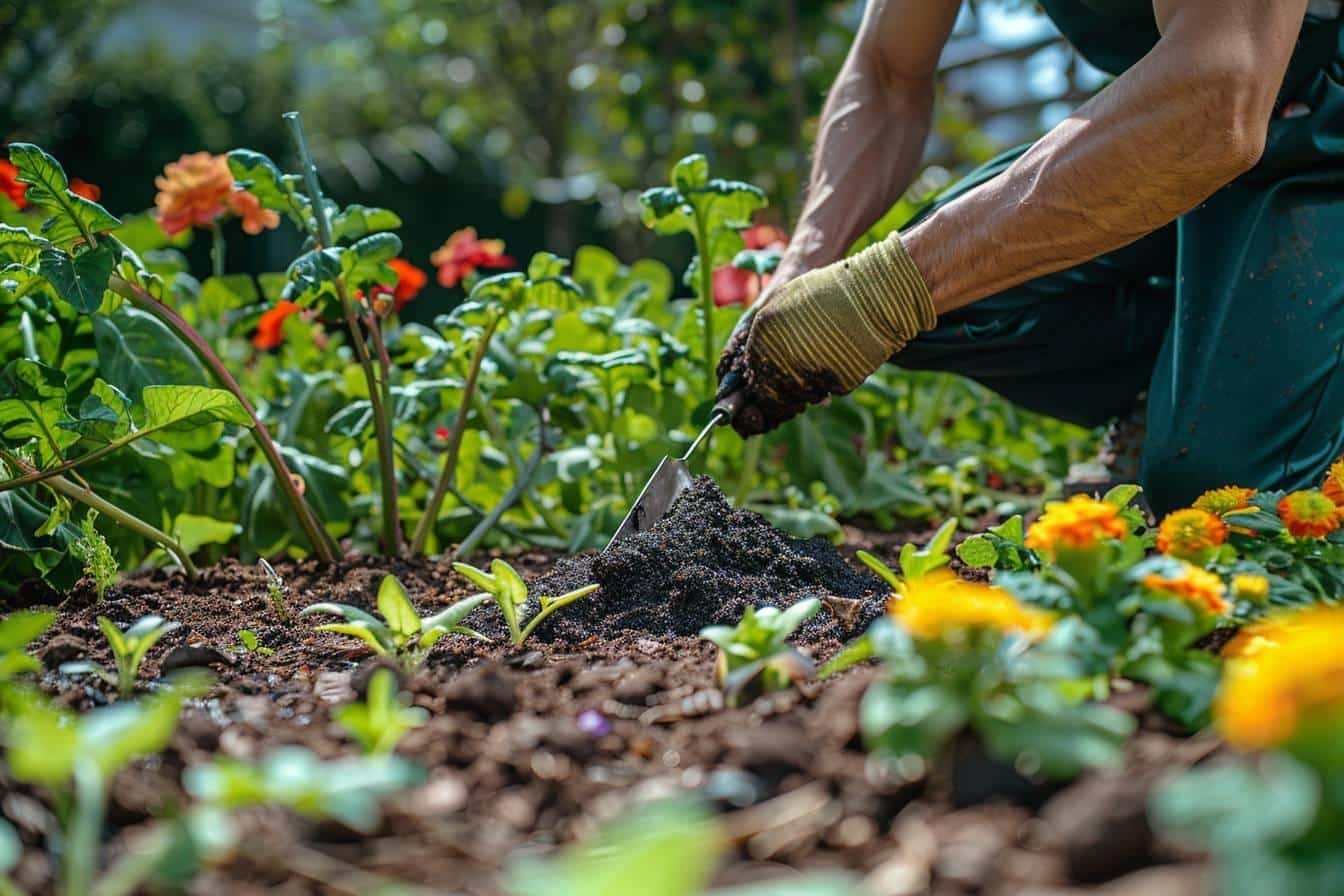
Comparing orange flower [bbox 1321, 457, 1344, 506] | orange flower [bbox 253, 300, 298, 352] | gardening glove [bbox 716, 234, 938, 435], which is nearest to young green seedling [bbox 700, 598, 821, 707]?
orange flower [bbox 1321, 457, 1344, 506]

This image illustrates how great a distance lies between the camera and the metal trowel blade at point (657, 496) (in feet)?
5.95

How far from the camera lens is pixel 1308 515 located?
123 cm

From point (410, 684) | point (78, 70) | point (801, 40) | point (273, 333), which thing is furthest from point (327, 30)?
point (410, 684)

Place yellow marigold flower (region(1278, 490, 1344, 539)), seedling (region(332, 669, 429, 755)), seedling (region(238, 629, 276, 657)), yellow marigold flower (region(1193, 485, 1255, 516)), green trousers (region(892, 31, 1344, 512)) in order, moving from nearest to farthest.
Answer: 1. seedling (region(332, 669, 429, 755))
2. yellow marigold flower (region(1278, 490, 1344, 539))
3. yellow marigold flower (region(1193, 485, 1255, 516))
4. seedling (region(238, 629, 276, 657))
5. green trousers (region(892, 31, 1344, 512))

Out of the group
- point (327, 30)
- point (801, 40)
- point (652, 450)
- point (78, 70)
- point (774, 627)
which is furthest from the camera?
point (327, 30)

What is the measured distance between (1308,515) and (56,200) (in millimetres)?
1506

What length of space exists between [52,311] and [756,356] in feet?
3.84

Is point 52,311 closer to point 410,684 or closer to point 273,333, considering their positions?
point 273,333

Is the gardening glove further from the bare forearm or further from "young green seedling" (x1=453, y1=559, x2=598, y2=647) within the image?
"young green seedling" (x1=453, y1=559, x2=598, y2=647)

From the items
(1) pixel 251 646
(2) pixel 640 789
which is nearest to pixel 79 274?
(1) pixel 251 646

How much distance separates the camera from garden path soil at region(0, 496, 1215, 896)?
73 cm

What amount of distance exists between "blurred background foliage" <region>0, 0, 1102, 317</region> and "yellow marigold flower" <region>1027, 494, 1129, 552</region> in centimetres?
325

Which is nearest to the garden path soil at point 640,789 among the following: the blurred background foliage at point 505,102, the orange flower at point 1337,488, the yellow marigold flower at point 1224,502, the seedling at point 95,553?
the seedling at point 95,553

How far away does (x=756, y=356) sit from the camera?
193 centimetres
